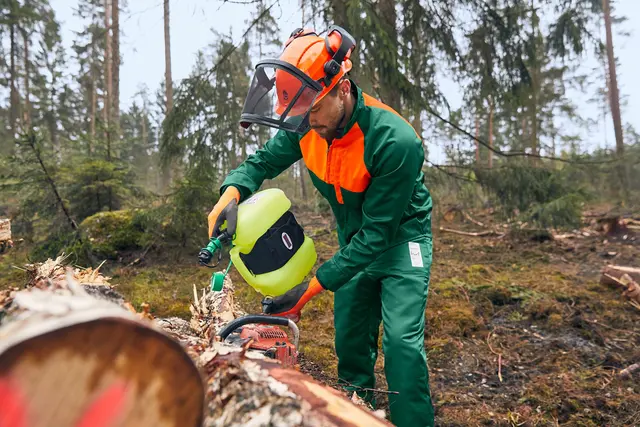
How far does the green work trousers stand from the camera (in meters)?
2.21

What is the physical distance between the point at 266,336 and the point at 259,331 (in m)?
0.05

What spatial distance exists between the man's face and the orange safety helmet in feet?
0.21

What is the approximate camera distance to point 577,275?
6590 mm

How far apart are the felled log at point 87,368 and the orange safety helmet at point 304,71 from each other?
1596 millimetres

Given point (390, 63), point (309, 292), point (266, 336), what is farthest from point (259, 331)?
point (390, 63)

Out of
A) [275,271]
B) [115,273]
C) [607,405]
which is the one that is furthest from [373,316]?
[115,273]

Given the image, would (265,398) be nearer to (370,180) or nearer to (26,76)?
(370,180)

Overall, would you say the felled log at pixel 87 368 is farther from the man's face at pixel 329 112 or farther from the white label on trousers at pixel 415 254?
the white label on trousers at pixel 415 254

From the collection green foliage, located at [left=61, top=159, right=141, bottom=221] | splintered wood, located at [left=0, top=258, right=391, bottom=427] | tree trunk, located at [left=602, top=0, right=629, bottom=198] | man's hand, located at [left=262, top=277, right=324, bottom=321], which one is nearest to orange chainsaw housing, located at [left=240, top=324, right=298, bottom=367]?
man's hand, located at [left=262, top=277, right=324, bottom=321]

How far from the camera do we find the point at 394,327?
2279 mm

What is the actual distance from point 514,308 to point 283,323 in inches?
162

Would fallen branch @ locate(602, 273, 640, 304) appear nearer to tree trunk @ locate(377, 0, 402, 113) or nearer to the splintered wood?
tree trunk @ locate(377, 0, 402, 113)

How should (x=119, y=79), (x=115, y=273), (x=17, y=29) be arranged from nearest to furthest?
(x=115, y=273), (x=119, y=79), (x=17, y=29)

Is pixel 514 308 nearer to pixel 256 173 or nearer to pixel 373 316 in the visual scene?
pixel 373 316
